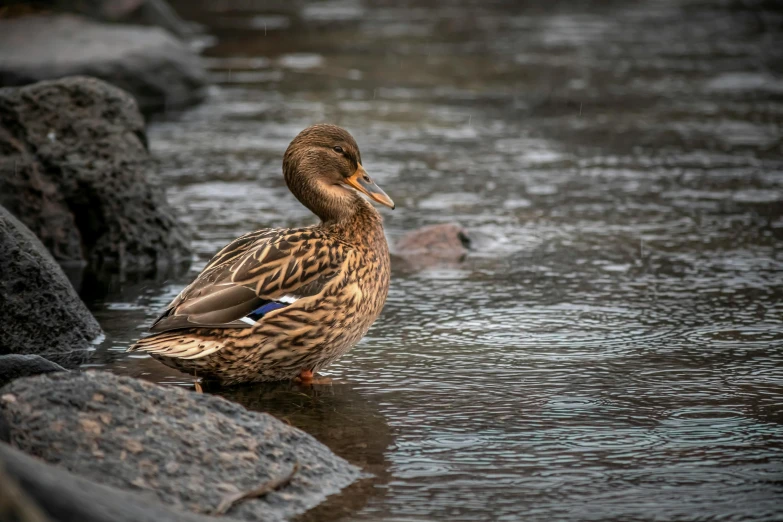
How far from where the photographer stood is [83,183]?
807 cm

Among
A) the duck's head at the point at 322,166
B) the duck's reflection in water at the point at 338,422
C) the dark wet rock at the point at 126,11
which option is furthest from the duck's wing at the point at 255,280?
the dark wet rock at the point at 126,11

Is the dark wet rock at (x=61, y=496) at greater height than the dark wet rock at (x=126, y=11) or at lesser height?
lesser

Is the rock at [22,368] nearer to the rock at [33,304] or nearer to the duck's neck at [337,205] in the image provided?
the rock at [33,304]

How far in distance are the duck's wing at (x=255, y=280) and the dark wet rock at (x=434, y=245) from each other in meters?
2.32

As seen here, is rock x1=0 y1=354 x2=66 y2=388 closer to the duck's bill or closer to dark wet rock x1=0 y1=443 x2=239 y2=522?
the duck's bill

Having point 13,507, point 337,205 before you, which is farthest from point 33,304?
point 13,507

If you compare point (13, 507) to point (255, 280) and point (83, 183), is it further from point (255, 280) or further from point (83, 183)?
point (83, 183)

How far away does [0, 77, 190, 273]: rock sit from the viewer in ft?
26.5

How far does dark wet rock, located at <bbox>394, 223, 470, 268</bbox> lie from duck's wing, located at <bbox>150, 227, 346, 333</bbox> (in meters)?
2.32

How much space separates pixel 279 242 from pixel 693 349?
7.39 feet

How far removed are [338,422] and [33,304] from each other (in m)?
1.91

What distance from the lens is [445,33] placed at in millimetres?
18203

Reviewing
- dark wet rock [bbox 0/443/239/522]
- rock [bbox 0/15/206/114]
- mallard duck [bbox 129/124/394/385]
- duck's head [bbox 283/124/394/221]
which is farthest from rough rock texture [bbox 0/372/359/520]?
rock [bbox 0/15/206/114]

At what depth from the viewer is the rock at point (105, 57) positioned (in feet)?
40.9
